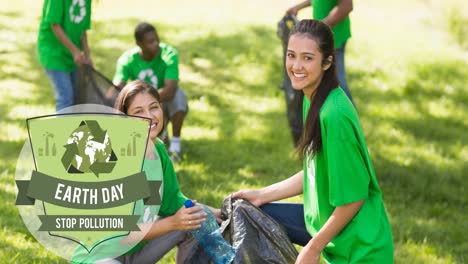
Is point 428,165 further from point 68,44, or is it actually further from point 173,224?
point 173,224

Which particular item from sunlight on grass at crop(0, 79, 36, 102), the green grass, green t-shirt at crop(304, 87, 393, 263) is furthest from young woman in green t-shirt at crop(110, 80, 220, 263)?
sunlight on grass at crop(0, 79, 36, 102)

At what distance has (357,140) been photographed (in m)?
2.99

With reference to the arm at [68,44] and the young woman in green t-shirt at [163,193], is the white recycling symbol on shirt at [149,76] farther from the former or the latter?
the young woman in green t-shirt at [163,193]

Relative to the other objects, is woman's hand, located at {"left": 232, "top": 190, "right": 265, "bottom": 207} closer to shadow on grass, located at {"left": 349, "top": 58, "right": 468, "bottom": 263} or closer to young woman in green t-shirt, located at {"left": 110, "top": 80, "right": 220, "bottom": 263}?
young woman in green t-shirt, located at {"left": 110, "top": 80, "right": 220, "bottom": 263}

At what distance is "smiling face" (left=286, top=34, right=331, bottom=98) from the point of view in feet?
10.2

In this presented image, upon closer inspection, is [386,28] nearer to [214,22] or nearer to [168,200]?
[214,22]

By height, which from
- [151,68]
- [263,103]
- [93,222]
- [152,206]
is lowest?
[263,103]

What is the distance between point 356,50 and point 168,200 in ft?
18.3

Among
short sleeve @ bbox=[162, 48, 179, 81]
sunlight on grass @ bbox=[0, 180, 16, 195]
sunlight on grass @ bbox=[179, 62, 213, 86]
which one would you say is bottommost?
sunlight on grass @ bbox=[0, 180, 16, 195]

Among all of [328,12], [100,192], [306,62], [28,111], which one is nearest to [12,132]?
[28,111]

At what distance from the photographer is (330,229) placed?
300cm

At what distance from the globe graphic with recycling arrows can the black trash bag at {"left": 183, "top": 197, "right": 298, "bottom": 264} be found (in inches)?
22.3

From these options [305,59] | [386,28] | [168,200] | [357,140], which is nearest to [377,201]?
[357,140]

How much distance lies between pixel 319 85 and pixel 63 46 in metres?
2.93
